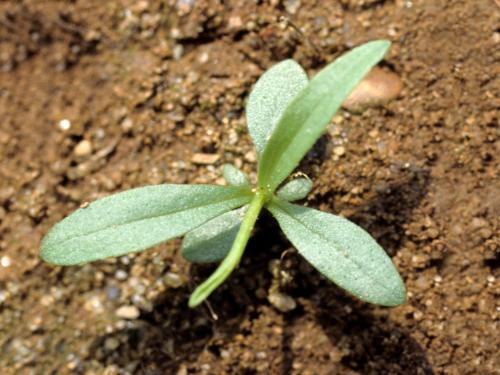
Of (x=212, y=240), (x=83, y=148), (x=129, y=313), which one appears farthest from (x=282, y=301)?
(x=83, y=148)

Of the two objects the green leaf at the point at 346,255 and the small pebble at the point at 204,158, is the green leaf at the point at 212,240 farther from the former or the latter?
the small pebble at the point at 204,158

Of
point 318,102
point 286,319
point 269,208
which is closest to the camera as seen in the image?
point 318,102

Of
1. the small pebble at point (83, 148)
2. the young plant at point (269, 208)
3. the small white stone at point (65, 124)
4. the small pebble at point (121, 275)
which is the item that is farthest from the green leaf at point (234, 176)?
the small white stone at point (65, 124)

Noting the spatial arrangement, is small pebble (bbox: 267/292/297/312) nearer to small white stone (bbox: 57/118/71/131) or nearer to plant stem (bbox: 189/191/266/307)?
plant stem (bbox: 189/191/266/307)

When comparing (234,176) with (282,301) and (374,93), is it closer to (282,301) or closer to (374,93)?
(282,301)

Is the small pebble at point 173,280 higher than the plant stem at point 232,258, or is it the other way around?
the plant stem at point 232,258

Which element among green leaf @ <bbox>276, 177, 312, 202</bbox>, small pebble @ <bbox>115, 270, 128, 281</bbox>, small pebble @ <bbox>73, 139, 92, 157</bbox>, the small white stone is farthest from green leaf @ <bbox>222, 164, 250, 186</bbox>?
the small white stone

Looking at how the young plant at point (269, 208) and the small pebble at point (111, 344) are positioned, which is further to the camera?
the small pebble at point (111, 344)
